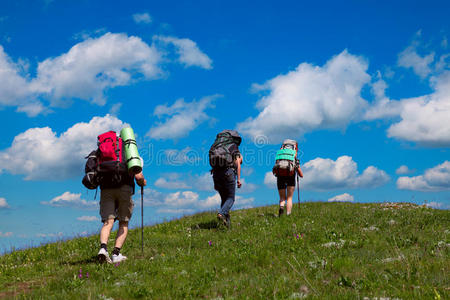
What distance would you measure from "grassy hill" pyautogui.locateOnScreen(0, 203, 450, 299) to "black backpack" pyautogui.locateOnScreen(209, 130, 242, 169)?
2.47 meters

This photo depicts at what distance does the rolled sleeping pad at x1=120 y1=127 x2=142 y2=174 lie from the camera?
9242mm

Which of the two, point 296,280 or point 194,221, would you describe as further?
point 194,221

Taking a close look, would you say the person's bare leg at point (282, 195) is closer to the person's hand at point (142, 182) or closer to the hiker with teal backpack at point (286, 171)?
the hiker with teal backpack at point (286, 171)

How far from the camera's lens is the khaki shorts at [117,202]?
9383mm

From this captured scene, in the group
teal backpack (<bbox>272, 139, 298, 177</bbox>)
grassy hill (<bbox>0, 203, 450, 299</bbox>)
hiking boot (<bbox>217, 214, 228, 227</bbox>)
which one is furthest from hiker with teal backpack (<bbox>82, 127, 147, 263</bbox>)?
teal backpack (<bbox>272, 139, 298, 177</bbox>)

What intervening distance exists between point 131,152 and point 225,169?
4711 millimetres

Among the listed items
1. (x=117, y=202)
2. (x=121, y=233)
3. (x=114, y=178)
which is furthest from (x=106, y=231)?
(x=114, y=178)

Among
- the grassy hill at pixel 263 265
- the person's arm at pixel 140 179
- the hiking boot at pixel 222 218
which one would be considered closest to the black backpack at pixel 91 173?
the person's arm at pixel 140 179

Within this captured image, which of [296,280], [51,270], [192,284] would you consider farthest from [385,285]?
[51,270]

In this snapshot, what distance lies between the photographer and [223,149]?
43.7ft

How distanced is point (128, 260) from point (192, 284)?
292 centimetres

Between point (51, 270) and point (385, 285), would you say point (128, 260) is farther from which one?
point (385, 285)

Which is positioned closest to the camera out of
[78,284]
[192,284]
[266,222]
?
[192,284]

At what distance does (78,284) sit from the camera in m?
7.36
